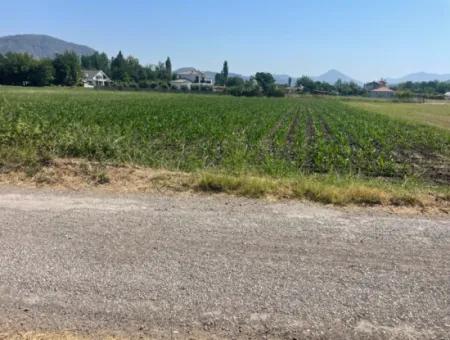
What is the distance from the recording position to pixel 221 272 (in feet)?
13.9

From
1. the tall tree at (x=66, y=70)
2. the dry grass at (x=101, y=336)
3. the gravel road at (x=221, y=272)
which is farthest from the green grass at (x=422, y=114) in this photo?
the tall tree at (x=66, y=70)

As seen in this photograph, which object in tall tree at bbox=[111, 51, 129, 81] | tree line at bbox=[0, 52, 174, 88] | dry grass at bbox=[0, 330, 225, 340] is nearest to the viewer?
dry grass at bbox=[0, 330, 225, 340]

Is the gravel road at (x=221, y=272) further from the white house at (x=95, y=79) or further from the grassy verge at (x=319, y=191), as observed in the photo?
the white house at (x=95, y=79)

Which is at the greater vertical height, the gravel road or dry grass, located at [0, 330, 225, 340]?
the gravel road

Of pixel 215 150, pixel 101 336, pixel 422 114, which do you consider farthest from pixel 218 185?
pixel 422 114

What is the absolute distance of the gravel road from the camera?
3.45 metres

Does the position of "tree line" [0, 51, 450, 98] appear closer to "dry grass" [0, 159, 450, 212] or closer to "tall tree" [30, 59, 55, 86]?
"tall tree" [30, 59, 55, 86]

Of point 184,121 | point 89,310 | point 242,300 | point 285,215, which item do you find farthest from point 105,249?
point 184,121

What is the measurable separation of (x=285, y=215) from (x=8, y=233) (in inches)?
137

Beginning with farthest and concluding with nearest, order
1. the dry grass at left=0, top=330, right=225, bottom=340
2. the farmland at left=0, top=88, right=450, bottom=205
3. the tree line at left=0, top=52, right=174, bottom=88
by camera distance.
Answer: the tree line at left=0, top=52, right=174, bottom=88
the farmland at left=0, top=88, right=450, bottom=205
the dry grass at left=0, top=330, right=225, bottom=340

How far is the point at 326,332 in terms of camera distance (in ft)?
11.1

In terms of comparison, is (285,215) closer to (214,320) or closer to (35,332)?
(214,320)

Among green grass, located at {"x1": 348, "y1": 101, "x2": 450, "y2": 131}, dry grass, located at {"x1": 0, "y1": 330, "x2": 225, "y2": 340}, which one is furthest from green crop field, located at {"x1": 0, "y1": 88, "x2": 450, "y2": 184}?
green grass, located at {"x1": 348, "y1": 101, "x2": 450, "y2": 131}

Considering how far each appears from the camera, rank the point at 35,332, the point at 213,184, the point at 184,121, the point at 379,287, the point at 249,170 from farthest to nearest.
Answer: the point at 184,121 < the point at 249,170 < the point at 213,184 < the point at 379,287 < the point at 35,332
